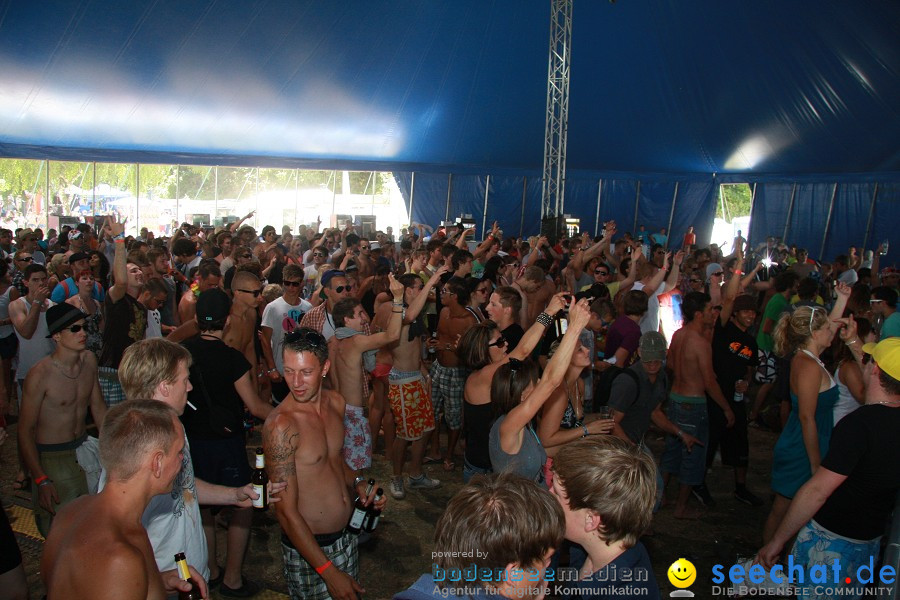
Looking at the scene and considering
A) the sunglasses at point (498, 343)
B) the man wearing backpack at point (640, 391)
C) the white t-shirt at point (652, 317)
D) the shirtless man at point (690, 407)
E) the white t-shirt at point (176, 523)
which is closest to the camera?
the white t-shirt at point (176, 523)

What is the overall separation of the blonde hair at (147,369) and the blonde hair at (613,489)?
1.65 m

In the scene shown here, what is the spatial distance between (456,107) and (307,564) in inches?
647

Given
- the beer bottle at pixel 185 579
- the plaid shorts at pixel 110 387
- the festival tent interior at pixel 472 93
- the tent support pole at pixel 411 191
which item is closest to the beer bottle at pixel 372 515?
the beer bottle at pixel 185 579

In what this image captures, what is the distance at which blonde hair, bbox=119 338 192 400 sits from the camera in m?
2.67

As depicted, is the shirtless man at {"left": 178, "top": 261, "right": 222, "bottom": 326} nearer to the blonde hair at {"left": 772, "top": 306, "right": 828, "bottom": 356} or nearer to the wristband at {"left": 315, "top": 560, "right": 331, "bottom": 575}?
the wristband at {"left": 315, "top": 560, "right": 331, "bottom": 575}

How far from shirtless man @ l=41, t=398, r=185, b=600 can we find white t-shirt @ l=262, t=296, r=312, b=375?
3875mm

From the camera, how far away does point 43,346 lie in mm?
5285

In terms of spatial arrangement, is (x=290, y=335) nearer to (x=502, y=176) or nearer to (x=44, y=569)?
(x=44, y=569)

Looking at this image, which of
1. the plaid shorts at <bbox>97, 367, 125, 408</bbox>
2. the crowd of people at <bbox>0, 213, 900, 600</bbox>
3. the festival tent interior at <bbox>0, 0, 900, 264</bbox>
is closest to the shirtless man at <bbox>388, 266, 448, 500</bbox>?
the crowd of people at <bbox>0, 213, 900, 600</bbox>

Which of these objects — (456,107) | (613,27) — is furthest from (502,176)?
(613,27)

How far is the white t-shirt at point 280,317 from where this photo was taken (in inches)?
234

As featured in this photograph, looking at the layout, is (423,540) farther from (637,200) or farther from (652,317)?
(637,200)

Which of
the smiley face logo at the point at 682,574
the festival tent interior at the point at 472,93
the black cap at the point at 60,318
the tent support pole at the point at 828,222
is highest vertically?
the festival tent interior at the point at 472,93

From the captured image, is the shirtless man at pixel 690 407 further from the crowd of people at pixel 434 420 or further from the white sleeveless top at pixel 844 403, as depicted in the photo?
the white sleeveless top at pixel 844 403
